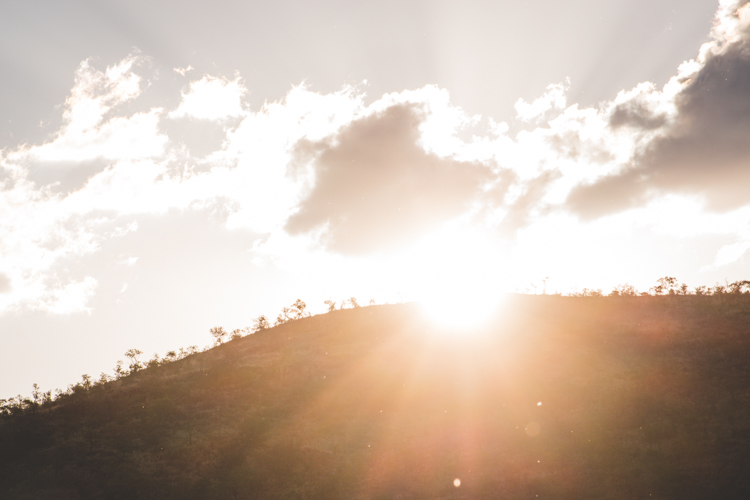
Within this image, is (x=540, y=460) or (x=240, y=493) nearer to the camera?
(x=240, y=493)

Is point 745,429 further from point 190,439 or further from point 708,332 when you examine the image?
point 190,439

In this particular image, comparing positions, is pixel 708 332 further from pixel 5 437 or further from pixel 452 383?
pixel 5 437

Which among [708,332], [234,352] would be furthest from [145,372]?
[708,332]

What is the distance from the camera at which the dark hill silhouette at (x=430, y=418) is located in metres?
29.2

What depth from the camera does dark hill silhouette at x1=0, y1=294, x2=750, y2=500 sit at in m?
29.2

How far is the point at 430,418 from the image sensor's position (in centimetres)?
3816

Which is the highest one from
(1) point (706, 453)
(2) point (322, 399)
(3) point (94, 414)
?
(3) point (94, 414)

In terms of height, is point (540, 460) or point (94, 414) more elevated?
point (94, 414)

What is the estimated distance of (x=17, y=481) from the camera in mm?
28219

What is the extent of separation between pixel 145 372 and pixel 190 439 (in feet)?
58.4

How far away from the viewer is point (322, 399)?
41.3 meters

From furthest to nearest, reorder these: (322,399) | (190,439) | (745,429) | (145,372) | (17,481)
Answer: (145,372)
(322,399)
(190,439)
(745,429)
(17,481)

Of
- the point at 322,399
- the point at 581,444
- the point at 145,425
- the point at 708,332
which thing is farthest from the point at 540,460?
the point at 145,425

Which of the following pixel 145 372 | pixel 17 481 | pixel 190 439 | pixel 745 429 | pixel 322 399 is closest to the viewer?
pixel 17 481
